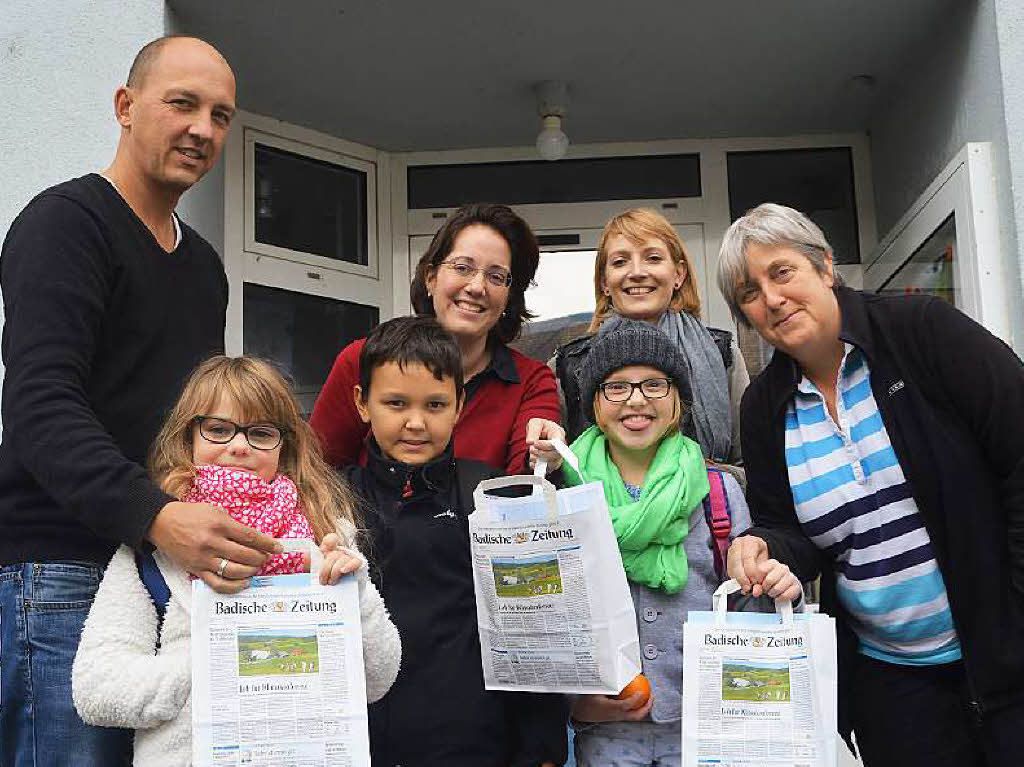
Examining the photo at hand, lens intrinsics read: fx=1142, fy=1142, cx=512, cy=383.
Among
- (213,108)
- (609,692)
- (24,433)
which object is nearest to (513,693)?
(609,692)

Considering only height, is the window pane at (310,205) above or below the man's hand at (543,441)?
above

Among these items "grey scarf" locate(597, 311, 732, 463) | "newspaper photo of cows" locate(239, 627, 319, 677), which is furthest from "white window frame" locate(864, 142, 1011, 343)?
"newspaper photo of cows" locate(239, 627, 319, 677)

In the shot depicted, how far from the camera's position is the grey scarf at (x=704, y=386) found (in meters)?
3.14

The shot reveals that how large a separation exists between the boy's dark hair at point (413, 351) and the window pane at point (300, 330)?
2.33 m

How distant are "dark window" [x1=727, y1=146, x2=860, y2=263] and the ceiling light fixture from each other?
3.29ft

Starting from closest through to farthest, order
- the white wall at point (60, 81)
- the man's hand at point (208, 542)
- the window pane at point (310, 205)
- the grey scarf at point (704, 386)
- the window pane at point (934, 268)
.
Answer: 1. the man's hand at point (208, 542)
2. the grey scarf at point (704, 386)
3. the white wall at point (60, 81)
4. the window pane at point (934, 268)
5. the window pane at point (310, 205)

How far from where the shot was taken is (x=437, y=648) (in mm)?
2537

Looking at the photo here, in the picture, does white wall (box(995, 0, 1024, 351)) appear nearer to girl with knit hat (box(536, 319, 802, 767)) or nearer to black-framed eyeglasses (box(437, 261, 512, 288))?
girl with knit hat (box(536, 319, 802, 767))

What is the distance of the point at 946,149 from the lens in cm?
471

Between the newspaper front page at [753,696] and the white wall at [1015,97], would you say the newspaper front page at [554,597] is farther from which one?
the white wall at [1015,97]

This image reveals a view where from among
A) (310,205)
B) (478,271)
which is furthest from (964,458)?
(310,205)

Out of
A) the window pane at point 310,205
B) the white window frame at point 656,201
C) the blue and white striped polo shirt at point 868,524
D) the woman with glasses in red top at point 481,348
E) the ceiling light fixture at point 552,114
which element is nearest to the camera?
the blue and white striped polo shirt at point 868,524

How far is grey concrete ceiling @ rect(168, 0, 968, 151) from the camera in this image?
4.57 m

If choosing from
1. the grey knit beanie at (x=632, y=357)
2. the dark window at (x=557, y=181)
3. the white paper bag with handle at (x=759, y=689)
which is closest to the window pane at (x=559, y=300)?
the dark window at (x=557, y=181)
